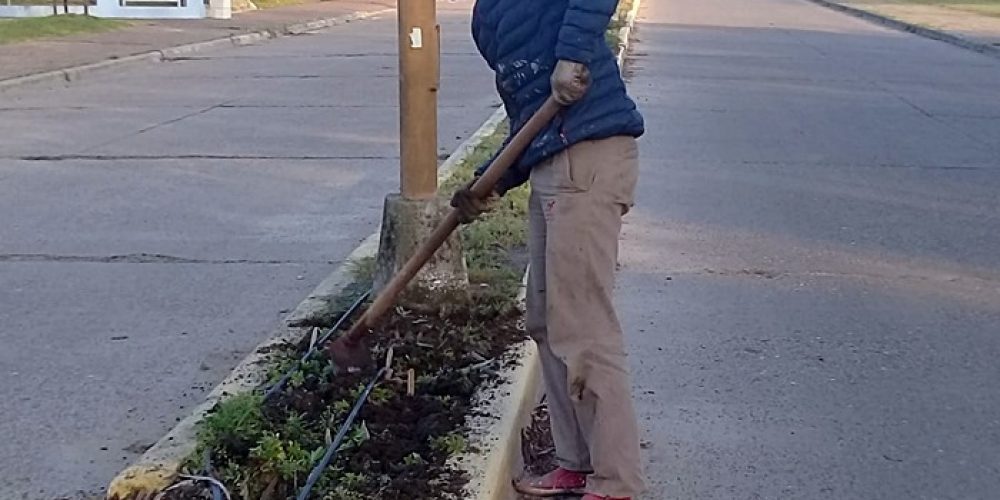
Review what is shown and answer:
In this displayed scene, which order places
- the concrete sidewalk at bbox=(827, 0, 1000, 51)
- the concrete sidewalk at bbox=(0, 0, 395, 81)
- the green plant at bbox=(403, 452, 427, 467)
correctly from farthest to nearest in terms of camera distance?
the concrete sidewalk at bbox=(827, 0, 1000, 51), the concrete sidewalk at bbox=(0, 0, 395, 81), the green plant at bbox=(403, 452, 427, 467)

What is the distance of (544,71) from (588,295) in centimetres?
61

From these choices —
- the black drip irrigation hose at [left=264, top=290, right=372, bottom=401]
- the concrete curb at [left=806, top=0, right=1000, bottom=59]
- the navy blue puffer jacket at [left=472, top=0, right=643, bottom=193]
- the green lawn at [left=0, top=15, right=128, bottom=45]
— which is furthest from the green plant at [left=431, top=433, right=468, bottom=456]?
the concrete curb at [left=806, top=0, right=1000, bottom=59]

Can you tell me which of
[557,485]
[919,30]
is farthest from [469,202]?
[919,30]

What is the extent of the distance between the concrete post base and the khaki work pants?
163cm

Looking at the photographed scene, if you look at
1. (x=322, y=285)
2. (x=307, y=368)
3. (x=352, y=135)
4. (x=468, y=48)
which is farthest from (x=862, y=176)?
(x=468, y=48)

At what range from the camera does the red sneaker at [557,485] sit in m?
4.11

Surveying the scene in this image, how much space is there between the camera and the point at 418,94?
555cm

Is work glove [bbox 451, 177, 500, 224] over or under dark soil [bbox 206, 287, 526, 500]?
over

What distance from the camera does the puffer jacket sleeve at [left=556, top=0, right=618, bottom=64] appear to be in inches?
133

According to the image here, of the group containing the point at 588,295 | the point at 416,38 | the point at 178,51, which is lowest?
the point at 178,51

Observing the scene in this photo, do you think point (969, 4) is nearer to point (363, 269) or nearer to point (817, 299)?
point (817, 299)

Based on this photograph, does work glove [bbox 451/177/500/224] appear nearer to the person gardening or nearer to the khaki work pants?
the person gardening

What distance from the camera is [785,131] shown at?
1292 cm

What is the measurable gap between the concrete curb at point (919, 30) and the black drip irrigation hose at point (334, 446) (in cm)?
2003
